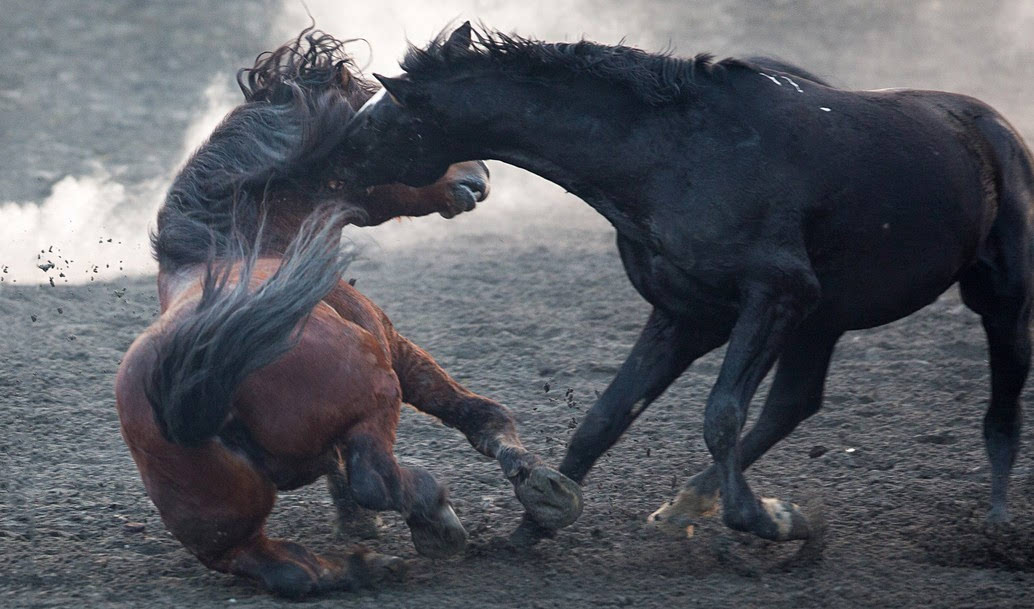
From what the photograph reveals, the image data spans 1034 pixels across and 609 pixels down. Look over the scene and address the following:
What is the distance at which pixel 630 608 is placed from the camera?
336 cm

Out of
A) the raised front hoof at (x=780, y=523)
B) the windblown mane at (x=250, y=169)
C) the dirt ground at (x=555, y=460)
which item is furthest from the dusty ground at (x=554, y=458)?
the windblown mane at (x=250, y=169)

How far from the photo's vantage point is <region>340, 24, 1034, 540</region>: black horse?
11.6 ft

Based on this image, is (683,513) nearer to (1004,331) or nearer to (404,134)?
(1004,331)

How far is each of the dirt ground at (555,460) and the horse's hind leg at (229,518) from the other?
0.08m

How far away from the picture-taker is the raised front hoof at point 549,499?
11.7 feet

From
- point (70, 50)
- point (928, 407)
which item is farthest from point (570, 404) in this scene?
point (70, 50)

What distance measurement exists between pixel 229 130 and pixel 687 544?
1912 mm

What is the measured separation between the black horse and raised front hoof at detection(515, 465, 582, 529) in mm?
408

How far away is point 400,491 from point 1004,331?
1977mm

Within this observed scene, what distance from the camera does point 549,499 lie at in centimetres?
358

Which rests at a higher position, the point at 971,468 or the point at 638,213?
the point at 638,213

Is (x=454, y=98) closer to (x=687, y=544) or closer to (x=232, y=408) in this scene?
(x=232, y=408)

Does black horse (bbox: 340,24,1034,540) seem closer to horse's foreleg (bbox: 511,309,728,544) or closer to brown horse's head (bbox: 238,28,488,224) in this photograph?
horse's foreleg (bbox: 511,309,728,544)

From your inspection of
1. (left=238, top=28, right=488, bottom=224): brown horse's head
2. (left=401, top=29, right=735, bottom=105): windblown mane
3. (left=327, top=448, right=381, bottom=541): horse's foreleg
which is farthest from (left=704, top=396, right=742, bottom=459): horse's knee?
(left=238, top=28, right=488, bottom=224): brown horse's head
